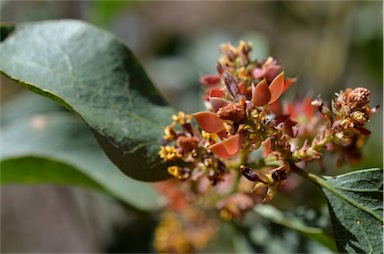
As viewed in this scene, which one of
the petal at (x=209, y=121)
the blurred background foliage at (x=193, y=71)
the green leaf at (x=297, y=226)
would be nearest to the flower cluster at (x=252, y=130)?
the petal at (x=209, y=121)

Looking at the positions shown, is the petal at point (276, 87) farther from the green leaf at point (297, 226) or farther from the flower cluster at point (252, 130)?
the green leaf at point (297, 226)

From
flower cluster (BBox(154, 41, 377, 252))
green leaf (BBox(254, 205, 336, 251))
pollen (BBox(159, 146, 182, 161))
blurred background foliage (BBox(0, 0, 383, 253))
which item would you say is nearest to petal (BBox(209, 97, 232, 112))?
flower cluster (BBox(154, 41, 377, 252))

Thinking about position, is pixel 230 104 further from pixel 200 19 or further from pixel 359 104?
pixel 200 19

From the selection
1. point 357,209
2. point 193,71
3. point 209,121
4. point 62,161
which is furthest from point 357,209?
point 193,71

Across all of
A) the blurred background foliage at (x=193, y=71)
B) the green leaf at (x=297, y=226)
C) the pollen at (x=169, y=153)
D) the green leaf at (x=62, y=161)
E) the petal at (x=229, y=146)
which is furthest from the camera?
the blurred background foliage at (x=193, y=71)

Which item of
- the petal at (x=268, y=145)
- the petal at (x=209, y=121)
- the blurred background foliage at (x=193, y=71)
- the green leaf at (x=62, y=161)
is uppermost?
the petal at (x=209, y=121)

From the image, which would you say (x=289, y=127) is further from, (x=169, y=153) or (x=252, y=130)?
(x=169, y=153)

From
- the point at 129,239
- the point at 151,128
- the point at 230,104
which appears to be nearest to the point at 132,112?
the point at 151,128
